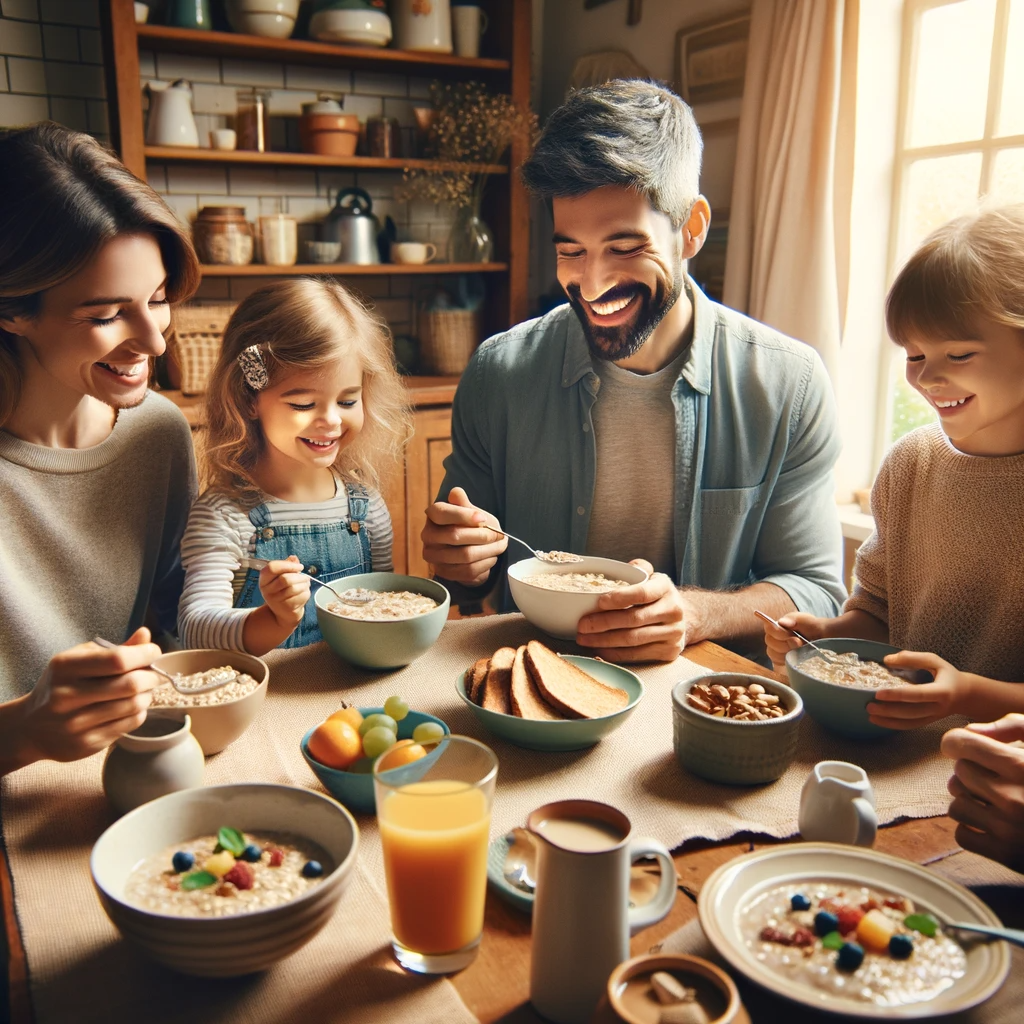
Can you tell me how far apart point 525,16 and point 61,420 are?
3.06 m

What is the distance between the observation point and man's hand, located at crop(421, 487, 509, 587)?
1642 mm

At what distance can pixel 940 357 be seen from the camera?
4.48ft

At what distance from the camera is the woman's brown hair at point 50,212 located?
56.4 inches

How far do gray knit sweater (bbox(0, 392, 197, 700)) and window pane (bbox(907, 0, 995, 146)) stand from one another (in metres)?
2.56

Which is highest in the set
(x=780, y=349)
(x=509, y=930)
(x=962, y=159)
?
(x=962, y=159)

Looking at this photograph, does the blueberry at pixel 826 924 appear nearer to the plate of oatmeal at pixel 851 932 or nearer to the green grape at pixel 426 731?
the plate of oatmeal at pixel 851 932

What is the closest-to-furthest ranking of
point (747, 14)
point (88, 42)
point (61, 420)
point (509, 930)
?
point (509, 930) → point (61, 420) → point (747, 14) → point (88, 42)

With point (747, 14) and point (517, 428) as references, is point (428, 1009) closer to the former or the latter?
point (517, 428)

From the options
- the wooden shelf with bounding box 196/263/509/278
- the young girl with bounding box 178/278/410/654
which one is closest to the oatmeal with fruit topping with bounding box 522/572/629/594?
the young girl with bounding box 178/278/410/654

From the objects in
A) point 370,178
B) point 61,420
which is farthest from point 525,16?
point 61,420

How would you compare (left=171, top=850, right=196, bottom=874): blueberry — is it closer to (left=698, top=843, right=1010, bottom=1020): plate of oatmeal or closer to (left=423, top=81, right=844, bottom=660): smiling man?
(left=698, top=843, right=1010, bottom=1020): plate of oatmeal

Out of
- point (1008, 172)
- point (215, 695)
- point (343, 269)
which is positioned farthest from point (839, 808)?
point (343, 269)

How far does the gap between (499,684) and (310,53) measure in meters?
3.24

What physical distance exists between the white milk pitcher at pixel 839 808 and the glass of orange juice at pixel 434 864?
336 mm
